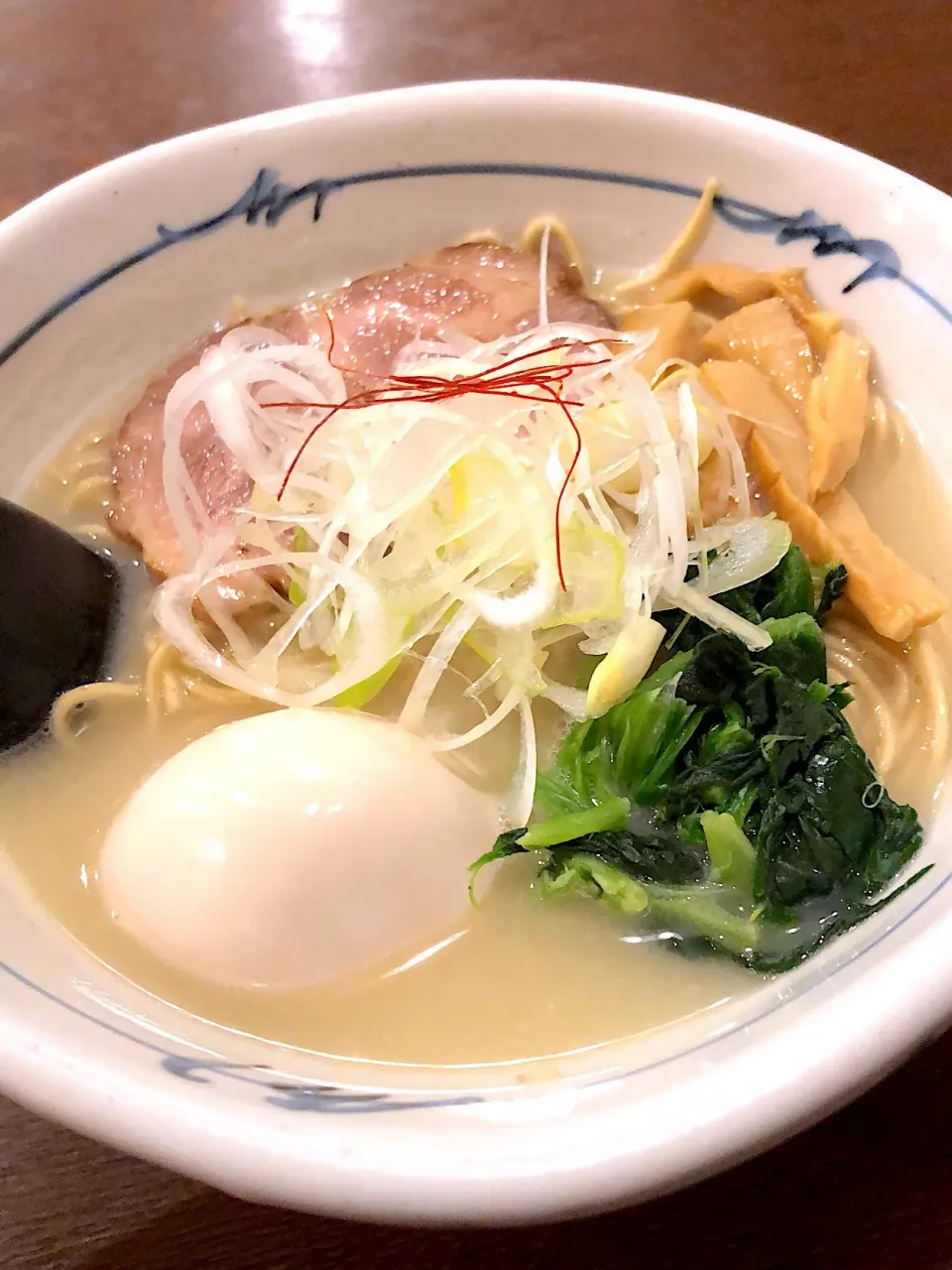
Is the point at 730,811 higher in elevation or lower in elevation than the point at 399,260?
lower

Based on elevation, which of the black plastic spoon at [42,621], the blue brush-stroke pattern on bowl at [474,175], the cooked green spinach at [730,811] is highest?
the blue brush-stroke pattern on bowl at [474,175]

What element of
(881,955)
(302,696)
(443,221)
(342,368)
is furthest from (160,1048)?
(443,221)

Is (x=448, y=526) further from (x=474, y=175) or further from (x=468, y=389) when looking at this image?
(x=474, y=175)

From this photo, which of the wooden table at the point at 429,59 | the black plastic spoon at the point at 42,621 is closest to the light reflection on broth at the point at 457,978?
the black plastic spoon at the point at 42,621

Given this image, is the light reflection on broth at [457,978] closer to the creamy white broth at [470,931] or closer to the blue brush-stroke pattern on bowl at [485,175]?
the creamy white broth at [470,931]

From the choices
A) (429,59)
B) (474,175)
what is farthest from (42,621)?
(429,59)

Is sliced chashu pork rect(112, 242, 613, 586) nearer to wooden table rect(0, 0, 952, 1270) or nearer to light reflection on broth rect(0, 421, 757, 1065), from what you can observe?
light reflection on broth rect(0, 421, 757, 1065)
